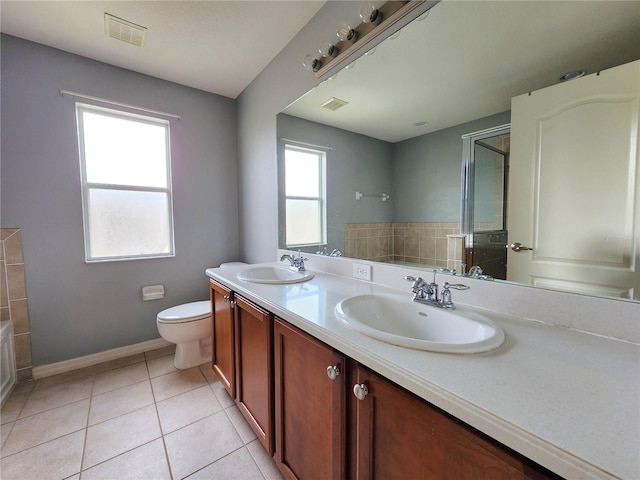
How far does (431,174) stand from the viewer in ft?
3.94

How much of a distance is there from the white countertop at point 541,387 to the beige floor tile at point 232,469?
36.7 inches

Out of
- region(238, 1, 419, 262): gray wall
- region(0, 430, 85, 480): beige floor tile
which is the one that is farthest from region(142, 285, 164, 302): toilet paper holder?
region(0, 430, 85, 480): beige floor tile

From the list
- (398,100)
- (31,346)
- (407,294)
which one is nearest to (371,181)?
(398,100)

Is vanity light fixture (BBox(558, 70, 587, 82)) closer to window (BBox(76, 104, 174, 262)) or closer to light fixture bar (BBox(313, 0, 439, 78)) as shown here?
light fixture bar (BBox(313, 0, 439, 78))

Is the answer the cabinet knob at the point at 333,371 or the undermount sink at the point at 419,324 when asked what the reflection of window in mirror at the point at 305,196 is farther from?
the cabinet knob at the point at 333,371

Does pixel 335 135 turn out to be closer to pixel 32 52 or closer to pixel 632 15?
pixel 632 15

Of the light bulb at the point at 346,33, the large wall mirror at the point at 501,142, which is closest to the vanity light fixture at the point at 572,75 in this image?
the large wall mirror at the point at 501,142

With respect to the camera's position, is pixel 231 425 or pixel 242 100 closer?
pixel 231 425

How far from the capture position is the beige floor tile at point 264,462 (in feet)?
3.97

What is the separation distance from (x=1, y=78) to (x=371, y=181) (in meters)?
2.64

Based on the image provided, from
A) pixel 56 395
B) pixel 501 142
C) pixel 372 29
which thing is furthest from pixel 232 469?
pixel 372 29

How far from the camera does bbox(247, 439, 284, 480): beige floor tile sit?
1210 millimetres

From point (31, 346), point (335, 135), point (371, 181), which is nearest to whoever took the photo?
point (371, 181)

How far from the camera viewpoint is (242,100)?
8.65 feet
